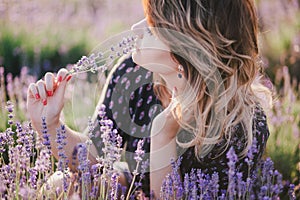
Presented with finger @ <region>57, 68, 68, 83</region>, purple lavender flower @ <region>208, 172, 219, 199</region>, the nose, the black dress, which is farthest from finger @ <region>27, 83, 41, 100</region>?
purple lavender flower @ <region>208, 172, 219, 199</region>

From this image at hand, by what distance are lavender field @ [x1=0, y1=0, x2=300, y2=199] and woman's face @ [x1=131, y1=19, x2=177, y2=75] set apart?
33 centimetres

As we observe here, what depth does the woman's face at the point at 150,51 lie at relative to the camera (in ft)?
8.87

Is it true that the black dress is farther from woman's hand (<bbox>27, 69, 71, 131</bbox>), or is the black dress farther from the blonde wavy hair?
woman's hand (<bbox>27, 69, 71, 131</bbox>)

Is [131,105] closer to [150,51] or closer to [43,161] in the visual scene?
[150,51]

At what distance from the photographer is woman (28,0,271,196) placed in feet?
8.89

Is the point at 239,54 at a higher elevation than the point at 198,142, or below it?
higher

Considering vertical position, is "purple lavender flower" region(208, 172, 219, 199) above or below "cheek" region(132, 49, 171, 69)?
below

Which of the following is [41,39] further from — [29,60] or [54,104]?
[54,104]

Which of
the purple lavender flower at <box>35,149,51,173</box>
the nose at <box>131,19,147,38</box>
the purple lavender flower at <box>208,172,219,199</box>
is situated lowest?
the purple lavender flower at <box>208,172,219,199</box>

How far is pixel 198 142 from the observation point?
282cm

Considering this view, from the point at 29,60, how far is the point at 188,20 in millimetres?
3133

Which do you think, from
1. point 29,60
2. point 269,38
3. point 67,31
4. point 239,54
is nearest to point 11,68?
point 29,60

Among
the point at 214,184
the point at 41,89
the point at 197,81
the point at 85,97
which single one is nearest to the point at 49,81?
the point at 41,89

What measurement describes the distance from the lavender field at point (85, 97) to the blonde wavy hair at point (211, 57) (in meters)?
0.25
